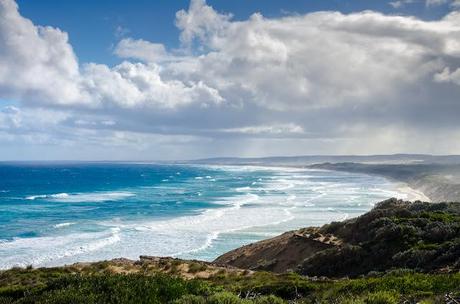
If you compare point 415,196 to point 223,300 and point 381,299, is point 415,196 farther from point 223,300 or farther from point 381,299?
point 223,300

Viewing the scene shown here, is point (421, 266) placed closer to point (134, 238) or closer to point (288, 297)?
point (288, 297)

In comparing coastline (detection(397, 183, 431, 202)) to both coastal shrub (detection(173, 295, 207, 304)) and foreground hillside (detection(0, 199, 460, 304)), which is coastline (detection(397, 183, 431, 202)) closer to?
foreground hillside (detection(0, 199, 460, 304))

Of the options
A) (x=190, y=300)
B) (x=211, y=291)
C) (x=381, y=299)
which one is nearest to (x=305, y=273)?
(x=211, y=291)

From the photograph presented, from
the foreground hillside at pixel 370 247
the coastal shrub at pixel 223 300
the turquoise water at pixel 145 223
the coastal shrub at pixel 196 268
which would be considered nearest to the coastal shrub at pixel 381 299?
the coastal shrub at pixel 223 300

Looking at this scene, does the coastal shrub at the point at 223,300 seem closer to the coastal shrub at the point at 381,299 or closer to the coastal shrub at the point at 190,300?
the coastal shrub at the point at 190,300

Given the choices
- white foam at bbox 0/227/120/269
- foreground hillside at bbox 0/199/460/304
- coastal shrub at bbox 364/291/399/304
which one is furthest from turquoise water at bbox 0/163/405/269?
coastal shrub at bbox 364/291/399/304

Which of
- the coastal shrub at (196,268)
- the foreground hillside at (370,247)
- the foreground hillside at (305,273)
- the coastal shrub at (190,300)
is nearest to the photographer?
the coastal shrub at (190,300)

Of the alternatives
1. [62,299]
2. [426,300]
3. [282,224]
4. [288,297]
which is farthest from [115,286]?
[282,224]
